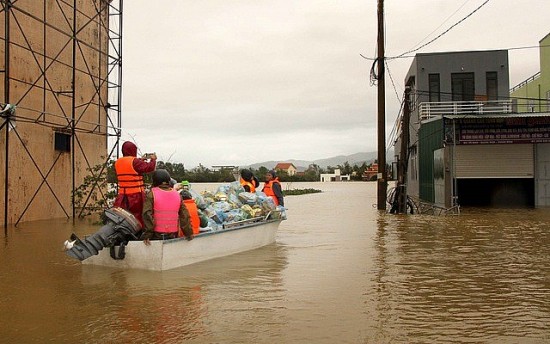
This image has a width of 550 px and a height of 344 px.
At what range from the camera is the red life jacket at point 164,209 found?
8.88 metres

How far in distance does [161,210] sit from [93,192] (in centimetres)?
1403

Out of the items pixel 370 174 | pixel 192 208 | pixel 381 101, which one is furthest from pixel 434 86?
pixel 370 174

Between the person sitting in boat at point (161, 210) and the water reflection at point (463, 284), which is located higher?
the person sitting in boat at point (161, 210)

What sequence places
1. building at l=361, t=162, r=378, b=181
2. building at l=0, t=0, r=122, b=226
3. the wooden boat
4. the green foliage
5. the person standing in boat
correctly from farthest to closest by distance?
building at l=361, t=162, r=378, b=181 → the green foliage → building at l=0, t=0, r=122, b=226 → the person standing in boat → the wooden boat

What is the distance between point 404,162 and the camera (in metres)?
20.8

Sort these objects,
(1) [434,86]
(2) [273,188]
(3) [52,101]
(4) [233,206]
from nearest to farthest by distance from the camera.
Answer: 1. (4) [233,206]
2. (2) [273,188]
3. (3) [52,101]
4. (1) [434,86]

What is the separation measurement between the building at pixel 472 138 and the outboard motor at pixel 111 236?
13647mm

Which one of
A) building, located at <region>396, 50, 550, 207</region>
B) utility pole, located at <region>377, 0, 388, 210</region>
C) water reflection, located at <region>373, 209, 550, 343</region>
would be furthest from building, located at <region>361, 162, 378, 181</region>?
water reflection, located at <region>373, 209, 550, 343</region>

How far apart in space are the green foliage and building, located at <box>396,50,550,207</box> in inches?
438

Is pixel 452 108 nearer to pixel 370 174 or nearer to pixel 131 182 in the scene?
pixel 131 182

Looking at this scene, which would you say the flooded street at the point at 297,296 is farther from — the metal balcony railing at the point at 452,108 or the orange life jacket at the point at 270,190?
the metal balcony railing at the point at 452,108

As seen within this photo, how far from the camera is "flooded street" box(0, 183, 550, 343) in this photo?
221 inches

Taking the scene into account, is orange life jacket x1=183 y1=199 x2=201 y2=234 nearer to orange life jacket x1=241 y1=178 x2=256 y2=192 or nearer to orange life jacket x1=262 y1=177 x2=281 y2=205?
orange life jacket x1=241 y1=178 x2=256 y2=192

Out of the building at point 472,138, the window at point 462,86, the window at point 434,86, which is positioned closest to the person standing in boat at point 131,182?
the building at point 472,138
